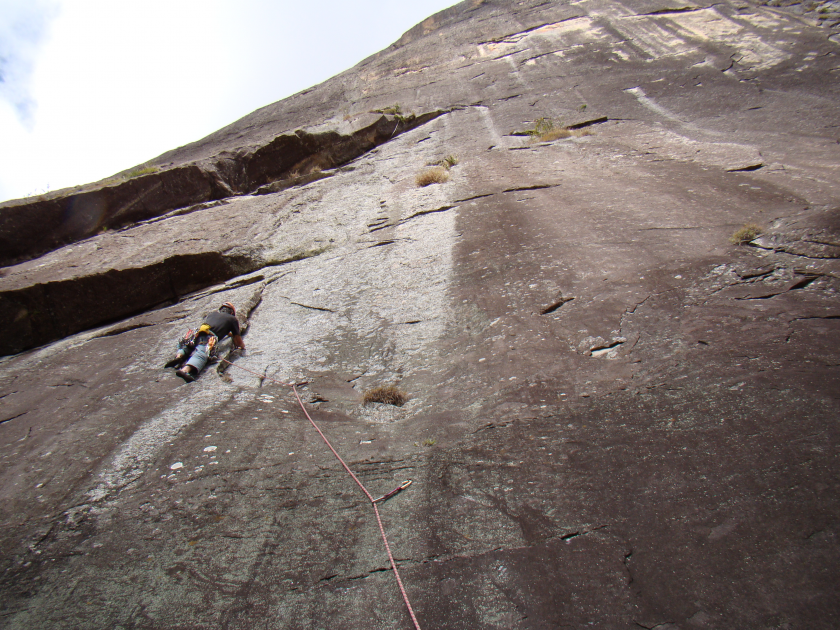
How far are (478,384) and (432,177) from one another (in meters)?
5.45

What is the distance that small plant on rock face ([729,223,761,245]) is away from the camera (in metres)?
5.06

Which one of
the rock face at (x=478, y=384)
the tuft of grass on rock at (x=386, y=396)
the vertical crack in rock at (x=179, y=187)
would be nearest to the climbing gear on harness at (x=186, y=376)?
the rock face at (x=478, y=384)

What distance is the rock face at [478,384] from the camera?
2396mm

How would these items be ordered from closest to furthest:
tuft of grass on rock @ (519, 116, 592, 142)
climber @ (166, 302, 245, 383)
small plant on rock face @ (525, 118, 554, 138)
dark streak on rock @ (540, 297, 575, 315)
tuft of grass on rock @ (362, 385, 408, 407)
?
1. tuft of grass on rock @ (362, 385, 408, 407)
2. dark streak on rock @ (540, 297, 575, 315)
3. climber @ (166, 302, 245, 383)
4. tuft of grass on rock @ (519, 116, 592, 142)
5. small plant on rock face @ (525, 118, 554, 138)

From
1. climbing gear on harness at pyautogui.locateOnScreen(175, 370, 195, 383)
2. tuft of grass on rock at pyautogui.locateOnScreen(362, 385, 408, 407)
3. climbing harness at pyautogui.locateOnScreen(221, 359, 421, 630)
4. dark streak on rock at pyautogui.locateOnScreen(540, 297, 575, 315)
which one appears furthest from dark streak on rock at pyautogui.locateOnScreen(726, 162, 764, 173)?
climbing gear on harness at pyautogui.locateOnScreen(175, 370, 195, 383)

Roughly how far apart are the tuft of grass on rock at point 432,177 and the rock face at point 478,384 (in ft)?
0.43

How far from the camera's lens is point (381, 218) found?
8.19m

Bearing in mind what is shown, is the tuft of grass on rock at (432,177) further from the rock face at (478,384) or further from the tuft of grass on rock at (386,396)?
the tuft of grass on rock at (386,396)

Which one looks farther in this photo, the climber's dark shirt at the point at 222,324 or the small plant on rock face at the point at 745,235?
the climber's dark shirt at the point at 222,324

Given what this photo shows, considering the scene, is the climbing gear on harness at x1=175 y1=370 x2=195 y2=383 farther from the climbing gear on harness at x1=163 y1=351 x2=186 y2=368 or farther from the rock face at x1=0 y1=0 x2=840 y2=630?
the climbing gear on harness at x1=163 y1=351 x2=186 y2=368

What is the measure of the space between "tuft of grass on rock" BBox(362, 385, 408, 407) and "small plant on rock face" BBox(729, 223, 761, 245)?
12.8 ft

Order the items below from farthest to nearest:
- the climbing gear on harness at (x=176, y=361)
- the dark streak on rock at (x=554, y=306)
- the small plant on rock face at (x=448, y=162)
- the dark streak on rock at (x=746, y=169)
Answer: the small plant on rock face at (x=448, y=162) → the dark streak on rock at (x=746, y=169) → the climbing gear on harness at (x=176, y=361) → the dark streak on rock at (x=554, y=306)

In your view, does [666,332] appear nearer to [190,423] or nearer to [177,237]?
[190,423]

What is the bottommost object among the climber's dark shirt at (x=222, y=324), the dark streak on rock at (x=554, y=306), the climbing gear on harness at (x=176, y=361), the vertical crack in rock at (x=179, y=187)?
the dark streak on rock at (x=554, y=306)
